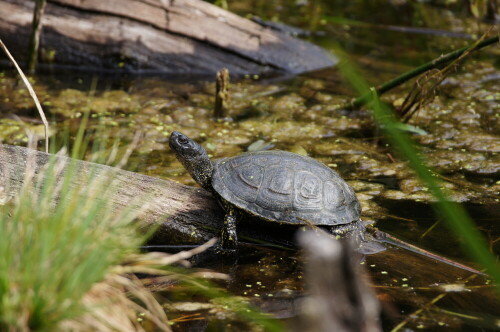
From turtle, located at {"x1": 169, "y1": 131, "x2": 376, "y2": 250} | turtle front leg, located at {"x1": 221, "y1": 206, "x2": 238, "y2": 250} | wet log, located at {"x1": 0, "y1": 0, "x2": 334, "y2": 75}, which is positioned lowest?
turtle front leg, located at {"x1": 221, "y1": 206, "x2": 238, "y2": 250}

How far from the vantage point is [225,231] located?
3268mm

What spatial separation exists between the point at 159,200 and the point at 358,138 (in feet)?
8.36

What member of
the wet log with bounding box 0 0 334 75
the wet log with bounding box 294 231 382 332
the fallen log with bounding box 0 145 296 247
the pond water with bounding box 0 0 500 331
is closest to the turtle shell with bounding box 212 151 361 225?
the fallen log with bounding box 0 145 296 247

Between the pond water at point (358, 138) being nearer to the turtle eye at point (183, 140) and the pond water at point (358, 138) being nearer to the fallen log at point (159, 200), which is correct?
the fallen log at point (159, 200)

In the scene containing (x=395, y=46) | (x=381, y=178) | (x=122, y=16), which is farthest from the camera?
(x=395, y=46)

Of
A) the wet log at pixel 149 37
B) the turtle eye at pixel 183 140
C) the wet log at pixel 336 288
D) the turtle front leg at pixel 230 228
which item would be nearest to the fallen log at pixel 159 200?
the turtle front leg at pixel 230 228

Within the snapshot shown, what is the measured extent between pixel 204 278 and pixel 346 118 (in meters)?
3.14

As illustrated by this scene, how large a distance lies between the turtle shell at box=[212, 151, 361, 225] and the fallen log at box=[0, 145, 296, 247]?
0.16 m

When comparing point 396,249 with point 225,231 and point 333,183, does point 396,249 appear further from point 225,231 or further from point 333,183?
point 225,231

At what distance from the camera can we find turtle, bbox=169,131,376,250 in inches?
127

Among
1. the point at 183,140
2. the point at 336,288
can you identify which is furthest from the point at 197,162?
the point at 336,288

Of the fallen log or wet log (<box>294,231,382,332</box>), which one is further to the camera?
the fallen log

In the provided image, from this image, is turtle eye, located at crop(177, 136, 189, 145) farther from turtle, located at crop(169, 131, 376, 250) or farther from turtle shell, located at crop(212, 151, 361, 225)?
turtle shell, located at crop(212, 151, 361, 225)

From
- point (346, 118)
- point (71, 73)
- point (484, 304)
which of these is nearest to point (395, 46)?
point (346, 118)
